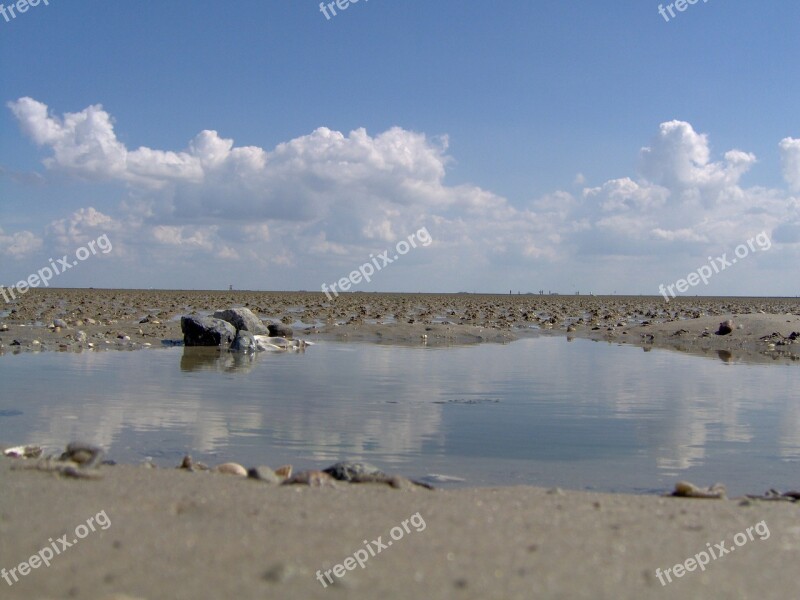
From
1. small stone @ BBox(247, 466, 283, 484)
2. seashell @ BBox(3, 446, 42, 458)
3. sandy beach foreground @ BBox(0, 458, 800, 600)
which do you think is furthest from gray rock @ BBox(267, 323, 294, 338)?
sandy beach foreground @ BBox(0, 458, 800, 600)

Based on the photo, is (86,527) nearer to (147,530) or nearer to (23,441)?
(147,530)

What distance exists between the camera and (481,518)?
5.01m

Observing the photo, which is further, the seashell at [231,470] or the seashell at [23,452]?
the seashell at [23,452]

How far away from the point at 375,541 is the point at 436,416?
5300 millimetres

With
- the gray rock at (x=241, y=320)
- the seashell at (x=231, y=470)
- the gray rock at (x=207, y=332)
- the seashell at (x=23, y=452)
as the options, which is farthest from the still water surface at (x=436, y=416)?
the gray rock at (x=241, y=320)

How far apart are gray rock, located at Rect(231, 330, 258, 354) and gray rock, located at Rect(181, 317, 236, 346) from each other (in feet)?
1.45

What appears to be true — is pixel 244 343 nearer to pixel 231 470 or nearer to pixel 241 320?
pixel 241 320

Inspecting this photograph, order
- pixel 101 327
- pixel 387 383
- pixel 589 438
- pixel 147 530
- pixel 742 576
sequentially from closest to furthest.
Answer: pixel 742 576
pixel 147 530
pixel 589 438
pixel 387 383
pixel 101 327

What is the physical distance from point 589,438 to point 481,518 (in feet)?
13.0

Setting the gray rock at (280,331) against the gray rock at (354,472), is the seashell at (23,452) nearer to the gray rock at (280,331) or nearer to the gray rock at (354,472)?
the gray rock at (354,472)

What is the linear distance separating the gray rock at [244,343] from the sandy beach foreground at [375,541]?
40.7 ft

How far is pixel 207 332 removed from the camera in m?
19.0

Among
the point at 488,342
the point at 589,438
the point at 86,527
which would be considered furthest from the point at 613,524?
the point at 488,342

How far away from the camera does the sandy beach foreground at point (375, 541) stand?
3.94m
